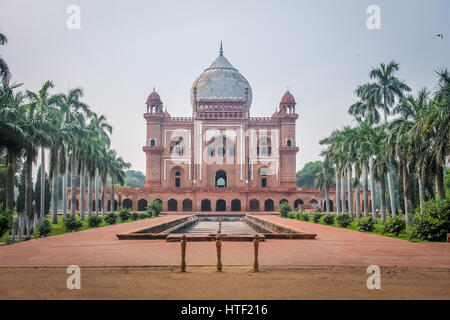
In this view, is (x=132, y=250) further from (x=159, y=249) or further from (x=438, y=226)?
(x=438, y=226)

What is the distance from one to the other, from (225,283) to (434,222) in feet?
27.7

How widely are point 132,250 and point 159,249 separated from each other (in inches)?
25.2

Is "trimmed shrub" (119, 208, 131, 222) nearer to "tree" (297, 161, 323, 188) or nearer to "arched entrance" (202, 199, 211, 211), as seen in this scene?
"arched entrance" (202, 199, 211, 211)

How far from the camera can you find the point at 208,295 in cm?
513

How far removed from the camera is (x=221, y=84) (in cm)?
4281

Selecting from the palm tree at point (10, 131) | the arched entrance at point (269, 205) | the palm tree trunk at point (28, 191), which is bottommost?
the arched entrance at point (269, 205)

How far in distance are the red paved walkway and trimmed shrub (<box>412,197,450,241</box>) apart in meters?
1.02

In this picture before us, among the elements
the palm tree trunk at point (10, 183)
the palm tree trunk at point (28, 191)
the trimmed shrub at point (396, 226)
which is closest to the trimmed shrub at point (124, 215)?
the palm tree trunk at point (28, 191)

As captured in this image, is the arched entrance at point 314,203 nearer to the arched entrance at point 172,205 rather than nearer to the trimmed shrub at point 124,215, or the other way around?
the arched entrance at point 172,205

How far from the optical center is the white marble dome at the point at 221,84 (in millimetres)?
42375

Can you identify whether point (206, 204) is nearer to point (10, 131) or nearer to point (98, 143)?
point (98, 143)

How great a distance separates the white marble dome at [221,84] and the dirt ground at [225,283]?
3488 cm

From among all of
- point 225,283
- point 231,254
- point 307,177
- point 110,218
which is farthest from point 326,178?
point 307,177

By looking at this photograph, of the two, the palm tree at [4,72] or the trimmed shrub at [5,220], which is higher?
the palm tree at [4,72]
